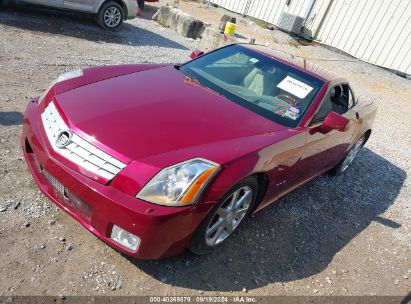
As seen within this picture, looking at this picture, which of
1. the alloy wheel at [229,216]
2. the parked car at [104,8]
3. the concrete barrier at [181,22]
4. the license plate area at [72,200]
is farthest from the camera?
the concrete barrier at [181,22]

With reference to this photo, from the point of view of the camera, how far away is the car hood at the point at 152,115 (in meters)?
2.57

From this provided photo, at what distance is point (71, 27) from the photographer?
27.8ft

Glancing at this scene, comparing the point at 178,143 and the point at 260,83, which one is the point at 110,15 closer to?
the point at 260,83

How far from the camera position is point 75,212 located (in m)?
2.57

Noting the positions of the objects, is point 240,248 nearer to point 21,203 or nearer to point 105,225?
point 105,225

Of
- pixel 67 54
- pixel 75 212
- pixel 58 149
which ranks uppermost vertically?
pixel 58 149

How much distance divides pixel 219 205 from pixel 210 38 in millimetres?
7535

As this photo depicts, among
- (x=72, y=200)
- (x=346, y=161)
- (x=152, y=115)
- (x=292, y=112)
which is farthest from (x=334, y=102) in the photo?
(x=72, y=200)

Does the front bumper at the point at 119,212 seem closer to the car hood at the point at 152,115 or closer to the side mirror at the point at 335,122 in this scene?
the car hood at the point at 152,115

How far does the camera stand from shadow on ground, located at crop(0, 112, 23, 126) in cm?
401

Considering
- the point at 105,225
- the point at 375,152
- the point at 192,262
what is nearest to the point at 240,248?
the point at 192,262

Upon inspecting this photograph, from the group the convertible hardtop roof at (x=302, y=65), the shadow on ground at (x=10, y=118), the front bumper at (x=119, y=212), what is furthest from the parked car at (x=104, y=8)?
the front bumper at (x=119, y=212)

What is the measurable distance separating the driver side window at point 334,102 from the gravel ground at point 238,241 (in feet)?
3.38

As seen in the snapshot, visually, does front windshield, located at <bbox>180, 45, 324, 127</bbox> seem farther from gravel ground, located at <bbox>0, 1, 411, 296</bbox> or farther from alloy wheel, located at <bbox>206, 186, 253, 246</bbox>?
gravel ground, located at <bbox>0, 1, 411, 296</bbox>
